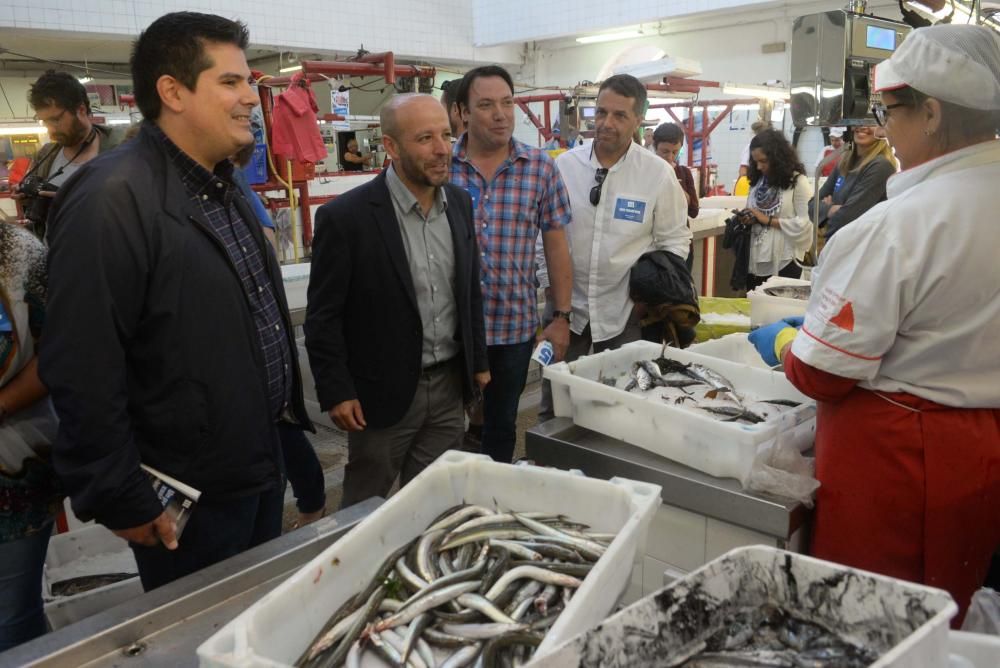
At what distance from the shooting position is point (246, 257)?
1.88m

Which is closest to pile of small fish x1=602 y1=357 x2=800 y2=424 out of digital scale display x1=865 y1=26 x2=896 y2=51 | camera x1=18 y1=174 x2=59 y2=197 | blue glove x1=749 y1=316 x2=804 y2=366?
blue glove x1=749 y1=316 x2=804 y2=366

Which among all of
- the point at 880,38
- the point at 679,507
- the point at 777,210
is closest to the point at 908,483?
the point at 679,507

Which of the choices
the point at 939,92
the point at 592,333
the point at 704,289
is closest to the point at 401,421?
the point at 592,333

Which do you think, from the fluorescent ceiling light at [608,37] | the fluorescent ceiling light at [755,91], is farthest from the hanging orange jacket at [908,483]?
the fluorescent ceiling light at [608,37]

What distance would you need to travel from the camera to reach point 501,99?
123 inches

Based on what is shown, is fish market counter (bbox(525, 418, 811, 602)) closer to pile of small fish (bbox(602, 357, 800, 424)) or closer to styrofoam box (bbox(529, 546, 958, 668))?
pile of small fish (bbox(602, 357, 800, 424))

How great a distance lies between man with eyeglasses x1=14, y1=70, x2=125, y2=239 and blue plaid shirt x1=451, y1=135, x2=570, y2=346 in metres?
2.47

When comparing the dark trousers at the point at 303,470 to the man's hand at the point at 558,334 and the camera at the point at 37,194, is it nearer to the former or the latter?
the man's hand at the point at 558,334

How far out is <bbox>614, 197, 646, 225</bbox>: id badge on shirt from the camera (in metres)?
3.45

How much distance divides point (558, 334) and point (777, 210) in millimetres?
3316

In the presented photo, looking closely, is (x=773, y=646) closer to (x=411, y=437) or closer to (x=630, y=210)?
(x=411, y=437)

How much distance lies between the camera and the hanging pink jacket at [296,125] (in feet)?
17.2

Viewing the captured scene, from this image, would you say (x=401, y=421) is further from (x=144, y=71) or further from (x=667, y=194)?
(x=667, y=194)

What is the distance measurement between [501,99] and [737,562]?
7.80 feet
